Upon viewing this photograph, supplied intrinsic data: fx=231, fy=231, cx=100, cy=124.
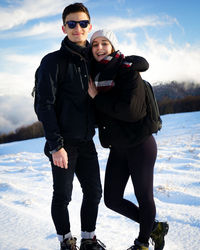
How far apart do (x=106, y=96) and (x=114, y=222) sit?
1642 millimetres

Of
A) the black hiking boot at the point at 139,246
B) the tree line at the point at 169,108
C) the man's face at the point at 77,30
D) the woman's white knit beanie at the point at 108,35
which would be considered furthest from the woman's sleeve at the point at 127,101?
the tree line at the point at 169,108

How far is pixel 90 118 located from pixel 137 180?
0.72 m

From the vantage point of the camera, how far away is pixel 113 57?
210 centimetres

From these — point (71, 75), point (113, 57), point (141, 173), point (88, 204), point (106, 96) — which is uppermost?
point (113, 57)

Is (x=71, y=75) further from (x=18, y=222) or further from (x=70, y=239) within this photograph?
(x=18, y=222)

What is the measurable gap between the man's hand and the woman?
42 centimetres

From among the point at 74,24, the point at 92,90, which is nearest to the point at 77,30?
the point at 74,24

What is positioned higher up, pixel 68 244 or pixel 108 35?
pixel 108 35

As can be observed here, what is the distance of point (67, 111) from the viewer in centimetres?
207

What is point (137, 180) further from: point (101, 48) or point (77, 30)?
point (77, 30)

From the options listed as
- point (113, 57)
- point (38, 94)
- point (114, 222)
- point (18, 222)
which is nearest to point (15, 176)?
point (18, 222)

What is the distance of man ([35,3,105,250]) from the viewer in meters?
2.00

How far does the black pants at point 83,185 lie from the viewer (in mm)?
2119

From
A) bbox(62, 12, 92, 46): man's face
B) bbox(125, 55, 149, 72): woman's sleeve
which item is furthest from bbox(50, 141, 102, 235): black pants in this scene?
bbox(62, 12, 92, 46): man's face
